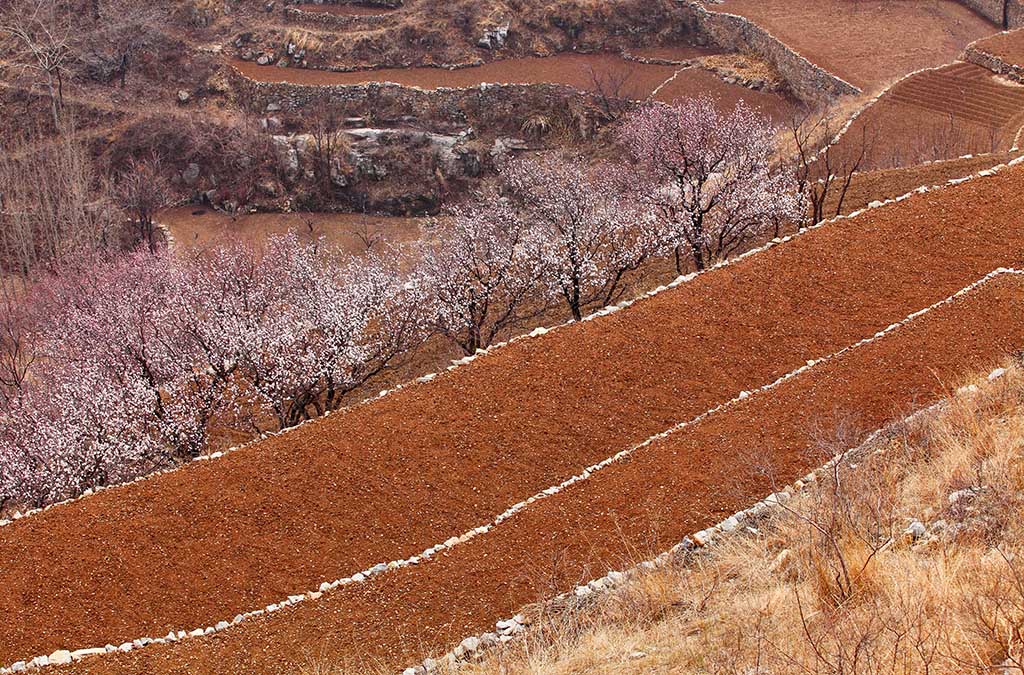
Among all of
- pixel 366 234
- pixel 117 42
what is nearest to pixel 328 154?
pixel 366 234

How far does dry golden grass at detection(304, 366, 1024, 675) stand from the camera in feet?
23.8

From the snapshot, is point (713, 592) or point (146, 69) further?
point (146, 69)

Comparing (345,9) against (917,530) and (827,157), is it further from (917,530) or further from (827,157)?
(917,530)

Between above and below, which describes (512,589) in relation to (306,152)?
above

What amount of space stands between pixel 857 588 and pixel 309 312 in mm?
18180

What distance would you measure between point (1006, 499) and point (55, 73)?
61.4m

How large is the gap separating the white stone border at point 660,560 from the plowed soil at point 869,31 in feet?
118

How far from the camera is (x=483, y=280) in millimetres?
25906

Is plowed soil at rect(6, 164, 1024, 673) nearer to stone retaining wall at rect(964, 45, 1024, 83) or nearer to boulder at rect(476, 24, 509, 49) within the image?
stone retaining wall at rect(964, 45, 1024, 83)

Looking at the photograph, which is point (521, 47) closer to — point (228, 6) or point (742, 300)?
point (228, 6)

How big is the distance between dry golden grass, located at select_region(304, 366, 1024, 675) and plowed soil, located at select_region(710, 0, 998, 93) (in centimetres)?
3731

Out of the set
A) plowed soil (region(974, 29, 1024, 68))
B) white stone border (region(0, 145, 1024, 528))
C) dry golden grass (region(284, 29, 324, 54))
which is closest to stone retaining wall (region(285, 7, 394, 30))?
dry golden grass (region(284, 29, 324, 54))

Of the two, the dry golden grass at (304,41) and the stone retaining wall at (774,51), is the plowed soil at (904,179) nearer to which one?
the stone retaining wall at (774,51)

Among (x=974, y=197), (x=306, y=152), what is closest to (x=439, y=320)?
(x=974, y=197)
